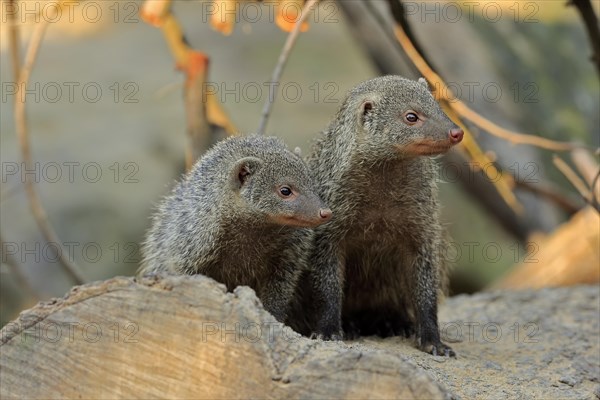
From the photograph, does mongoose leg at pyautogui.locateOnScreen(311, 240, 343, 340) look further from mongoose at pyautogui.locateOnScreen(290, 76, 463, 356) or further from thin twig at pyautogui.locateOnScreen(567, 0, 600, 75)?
thin twig at pyautogui.locateOnScreen(567, 0, 600, 75)

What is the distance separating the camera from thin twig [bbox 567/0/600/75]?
14.5ft

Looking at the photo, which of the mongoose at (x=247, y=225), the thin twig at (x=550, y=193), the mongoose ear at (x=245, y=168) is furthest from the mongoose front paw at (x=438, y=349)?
the thin twig at (x=550, y=193)

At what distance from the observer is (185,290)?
247 cm

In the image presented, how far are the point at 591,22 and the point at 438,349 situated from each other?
1971 millimetres

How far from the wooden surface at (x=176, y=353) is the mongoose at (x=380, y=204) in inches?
47.0

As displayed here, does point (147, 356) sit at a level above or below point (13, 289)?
above

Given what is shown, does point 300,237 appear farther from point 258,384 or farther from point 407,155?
point 258,384

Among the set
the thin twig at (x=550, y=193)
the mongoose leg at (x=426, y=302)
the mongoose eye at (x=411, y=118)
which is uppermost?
the mongoose eye at (x=411, y=118)

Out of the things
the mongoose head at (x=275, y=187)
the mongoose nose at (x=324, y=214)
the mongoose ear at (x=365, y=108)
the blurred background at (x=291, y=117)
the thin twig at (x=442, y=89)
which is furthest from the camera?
the blurred background at (x=291, y=117)

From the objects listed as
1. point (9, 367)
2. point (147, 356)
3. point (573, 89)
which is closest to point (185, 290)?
point (147, 356)

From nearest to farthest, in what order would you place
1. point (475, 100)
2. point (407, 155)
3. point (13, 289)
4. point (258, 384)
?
point (258, 384) < point (407, 155) < point (475, 100) < point (13, 289)

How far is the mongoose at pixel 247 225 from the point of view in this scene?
11.6 ft

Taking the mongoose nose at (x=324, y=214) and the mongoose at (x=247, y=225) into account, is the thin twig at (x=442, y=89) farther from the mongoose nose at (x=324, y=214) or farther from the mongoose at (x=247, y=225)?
the mongoose nose at (x=324, y=214)

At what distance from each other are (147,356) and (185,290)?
0.68ft
